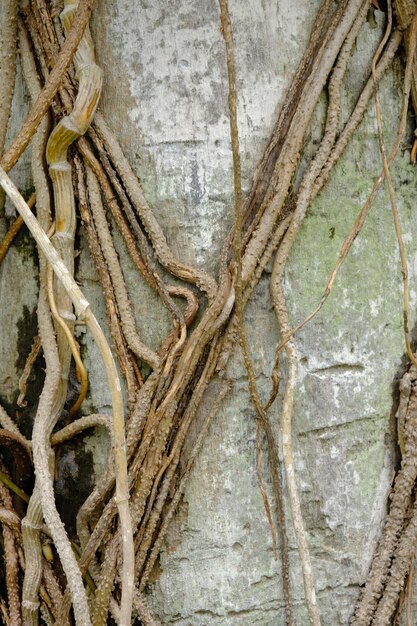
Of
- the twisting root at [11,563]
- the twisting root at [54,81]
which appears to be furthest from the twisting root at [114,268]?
the twisting root at [11,563]

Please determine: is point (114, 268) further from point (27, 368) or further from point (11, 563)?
point (11, 563)

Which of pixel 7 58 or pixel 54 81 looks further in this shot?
pixel 7 58

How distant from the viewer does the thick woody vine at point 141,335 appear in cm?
120

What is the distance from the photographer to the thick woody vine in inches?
47.1

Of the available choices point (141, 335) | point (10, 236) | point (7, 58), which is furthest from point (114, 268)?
point (7, 58)

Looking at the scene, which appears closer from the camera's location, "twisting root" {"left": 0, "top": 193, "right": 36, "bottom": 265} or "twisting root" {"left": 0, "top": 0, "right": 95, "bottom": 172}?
"twisting root" {"left": 0, "top": 0, "right": 95, "bottom": 172}

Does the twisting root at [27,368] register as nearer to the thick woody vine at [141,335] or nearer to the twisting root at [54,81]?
the thick woody vine at [141,335]

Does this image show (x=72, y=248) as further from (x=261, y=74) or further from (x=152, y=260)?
(x=261, y=74)

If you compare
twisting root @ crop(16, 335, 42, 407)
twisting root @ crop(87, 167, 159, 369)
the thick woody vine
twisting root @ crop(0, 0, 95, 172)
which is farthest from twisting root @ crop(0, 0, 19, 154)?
twisting root @ crop(16, 335, 42, 407)

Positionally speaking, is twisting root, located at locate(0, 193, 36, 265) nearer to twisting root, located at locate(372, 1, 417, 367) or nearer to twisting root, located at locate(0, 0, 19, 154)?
twisting root, located at locate(0, 0, 19, 154)

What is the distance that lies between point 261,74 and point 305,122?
0.39ft

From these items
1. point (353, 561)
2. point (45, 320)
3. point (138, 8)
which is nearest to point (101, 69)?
point (138, 8)

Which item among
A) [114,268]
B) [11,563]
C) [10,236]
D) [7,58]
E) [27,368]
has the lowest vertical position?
[11,563]

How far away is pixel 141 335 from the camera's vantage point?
1252 mm
